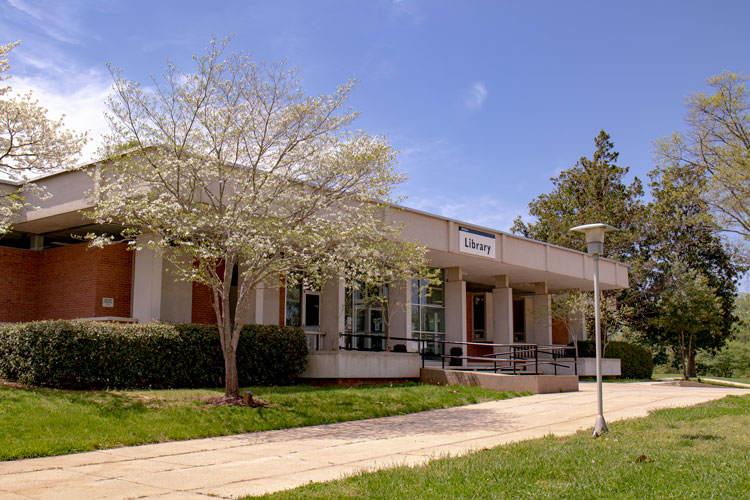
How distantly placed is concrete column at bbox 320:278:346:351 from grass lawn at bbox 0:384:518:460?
4281 millimetres

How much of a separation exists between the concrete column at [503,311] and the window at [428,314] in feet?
10.4

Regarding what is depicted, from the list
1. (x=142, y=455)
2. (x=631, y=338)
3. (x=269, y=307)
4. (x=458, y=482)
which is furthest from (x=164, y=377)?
(x=631, y=338)

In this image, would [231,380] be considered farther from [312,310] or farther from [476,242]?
[476,242]

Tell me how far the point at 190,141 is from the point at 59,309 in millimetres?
9021

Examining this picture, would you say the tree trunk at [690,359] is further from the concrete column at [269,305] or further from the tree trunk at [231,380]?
the tree trunk at [231,380]

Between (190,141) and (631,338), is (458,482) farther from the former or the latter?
(631,338)

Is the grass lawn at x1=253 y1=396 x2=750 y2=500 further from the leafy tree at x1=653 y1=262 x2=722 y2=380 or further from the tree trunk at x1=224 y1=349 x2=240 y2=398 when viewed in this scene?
the leafy tree at x1=653 y1=262 x2=722 y2=380

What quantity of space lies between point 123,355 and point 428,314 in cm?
1297

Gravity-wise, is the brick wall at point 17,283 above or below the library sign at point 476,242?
below

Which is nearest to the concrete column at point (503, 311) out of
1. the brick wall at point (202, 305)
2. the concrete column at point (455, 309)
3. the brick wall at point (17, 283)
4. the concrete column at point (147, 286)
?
the concrete column at point (455, 309)

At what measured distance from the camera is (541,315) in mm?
30688

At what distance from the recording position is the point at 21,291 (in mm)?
20281

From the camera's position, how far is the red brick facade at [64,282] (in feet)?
61.2

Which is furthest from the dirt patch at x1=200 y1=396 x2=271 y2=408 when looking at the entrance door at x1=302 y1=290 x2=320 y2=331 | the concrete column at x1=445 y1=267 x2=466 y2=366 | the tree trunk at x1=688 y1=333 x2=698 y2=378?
the tree trunk at x1=688 y1=333 x2=698 y2=378
